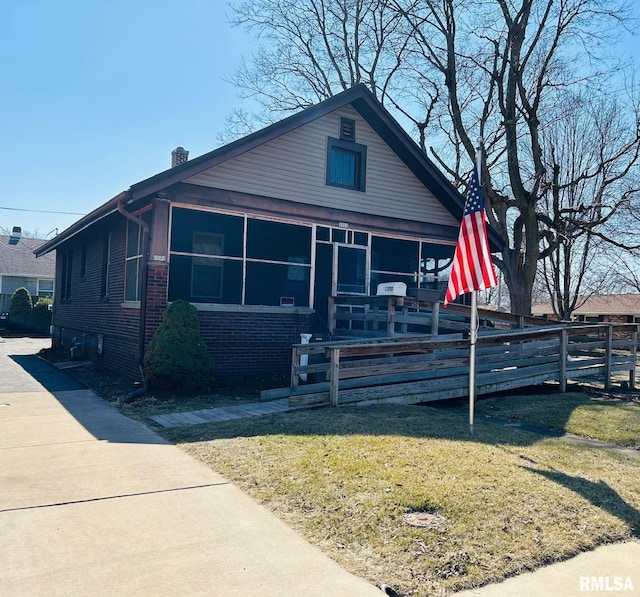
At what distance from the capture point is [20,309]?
2923cm

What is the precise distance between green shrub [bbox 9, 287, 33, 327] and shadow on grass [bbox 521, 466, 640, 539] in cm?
2970

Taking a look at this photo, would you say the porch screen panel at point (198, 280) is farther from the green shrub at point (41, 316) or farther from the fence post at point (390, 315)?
the green shrub at point (41, 316)

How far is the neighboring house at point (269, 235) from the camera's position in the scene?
35.3ft

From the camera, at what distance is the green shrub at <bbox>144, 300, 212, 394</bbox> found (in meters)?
9.47

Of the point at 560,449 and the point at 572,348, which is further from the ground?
the point at 572,348

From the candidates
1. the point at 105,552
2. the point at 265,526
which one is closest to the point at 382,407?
the point at 265,526

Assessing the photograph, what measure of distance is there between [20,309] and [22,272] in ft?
21.2

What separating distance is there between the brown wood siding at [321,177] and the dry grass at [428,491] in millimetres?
6007

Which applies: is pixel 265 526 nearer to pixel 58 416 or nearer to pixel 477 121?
pixel 58 416

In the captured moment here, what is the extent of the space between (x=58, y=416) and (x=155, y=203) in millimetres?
4220

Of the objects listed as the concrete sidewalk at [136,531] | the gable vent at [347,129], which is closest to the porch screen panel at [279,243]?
the gable vent at [347,129]

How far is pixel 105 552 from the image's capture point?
11.6ft

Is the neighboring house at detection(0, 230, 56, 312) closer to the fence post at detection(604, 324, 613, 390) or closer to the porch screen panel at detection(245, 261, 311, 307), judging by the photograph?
the porch screen panel at detection(245, 261, 311, 307)

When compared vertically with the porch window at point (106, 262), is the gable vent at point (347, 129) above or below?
above
